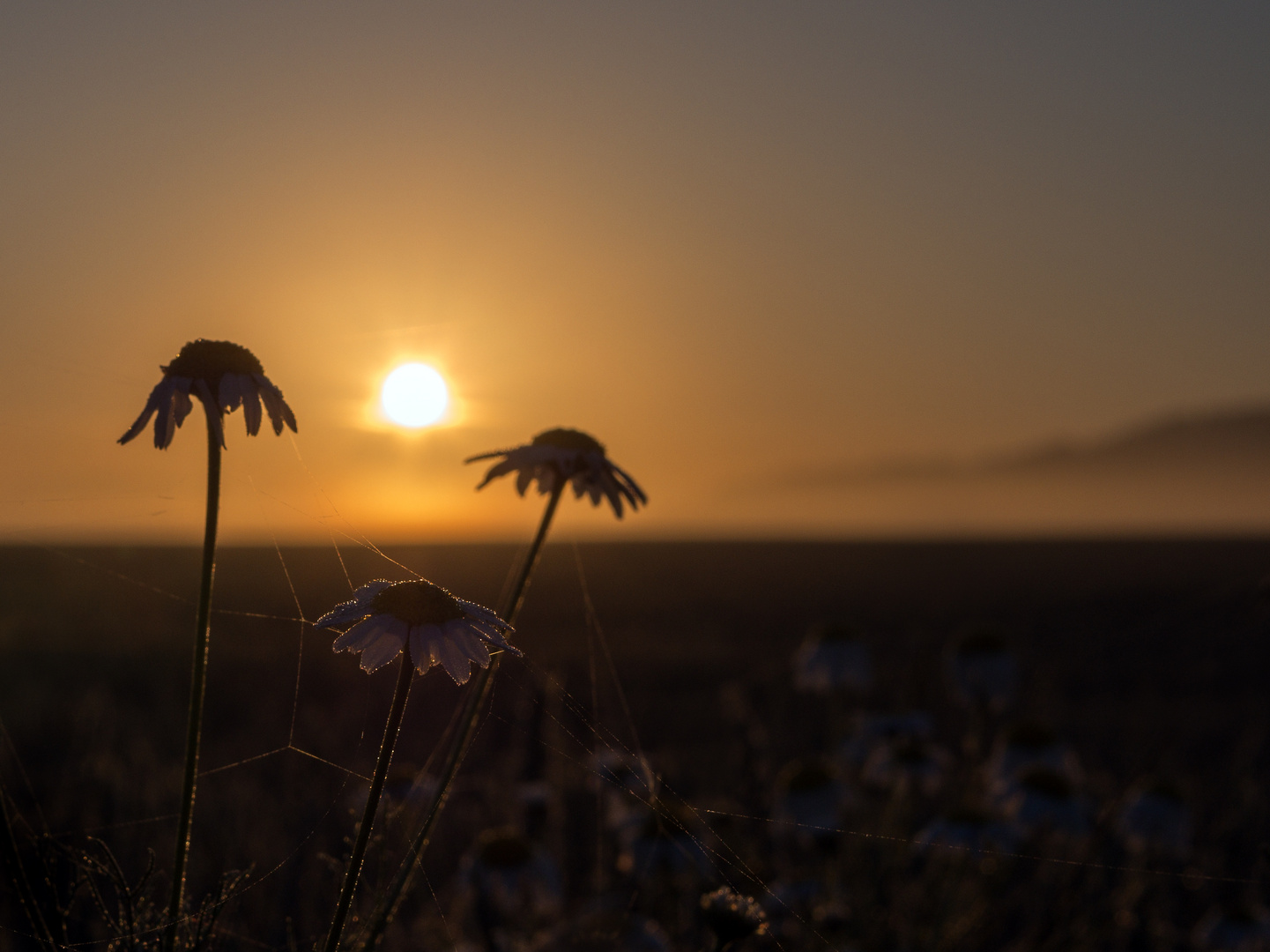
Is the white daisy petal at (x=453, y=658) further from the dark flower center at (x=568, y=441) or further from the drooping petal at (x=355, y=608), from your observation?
the dark flower center at (x=568, y=441)

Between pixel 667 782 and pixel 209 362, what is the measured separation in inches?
106

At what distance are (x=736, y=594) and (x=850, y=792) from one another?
5427 cm

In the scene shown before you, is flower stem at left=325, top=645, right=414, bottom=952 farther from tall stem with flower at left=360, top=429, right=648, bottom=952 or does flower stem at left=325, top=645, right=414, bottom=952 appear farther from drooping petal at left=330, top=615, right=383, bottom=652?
tall stem with flower at left=360, top=429, right=648, bottom=952

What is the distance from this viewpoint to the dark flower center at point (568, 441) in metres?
2.36

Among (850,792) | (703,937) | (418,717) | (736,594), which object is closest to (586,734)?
(850,792)

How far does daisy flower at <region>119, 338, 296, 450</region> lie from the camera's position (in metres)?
1.57

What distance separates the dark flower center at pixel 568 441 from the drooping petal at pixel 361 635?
972 mm

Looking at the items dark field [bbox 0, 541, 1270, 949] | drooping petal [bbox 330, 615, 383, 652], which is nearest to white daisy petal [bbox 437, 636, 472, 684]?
drooping petal [bbox 330, 615, 383, 652]

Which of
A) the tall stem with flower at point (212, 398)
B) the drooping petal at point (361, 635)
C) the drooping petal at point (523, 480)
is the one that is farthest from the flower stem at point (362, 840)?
the drooping petal at point (523, 480)

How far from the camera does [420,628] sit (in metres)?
1.38

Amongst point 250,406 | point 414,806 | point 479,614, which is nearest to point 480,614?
point 479,614

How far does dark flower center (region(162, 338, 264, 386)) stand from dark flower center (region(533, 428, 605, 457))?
0.86 m

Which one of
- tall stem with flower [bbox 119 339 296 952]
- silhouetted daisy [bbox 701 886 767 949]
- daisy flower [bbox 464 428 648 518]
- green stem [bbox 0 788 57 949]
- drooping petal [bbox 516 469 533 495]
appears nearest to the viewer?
green stem [bbox 0 788 57 949]

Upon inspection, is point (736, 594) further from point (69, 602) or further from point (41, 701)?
point (41, 701)
